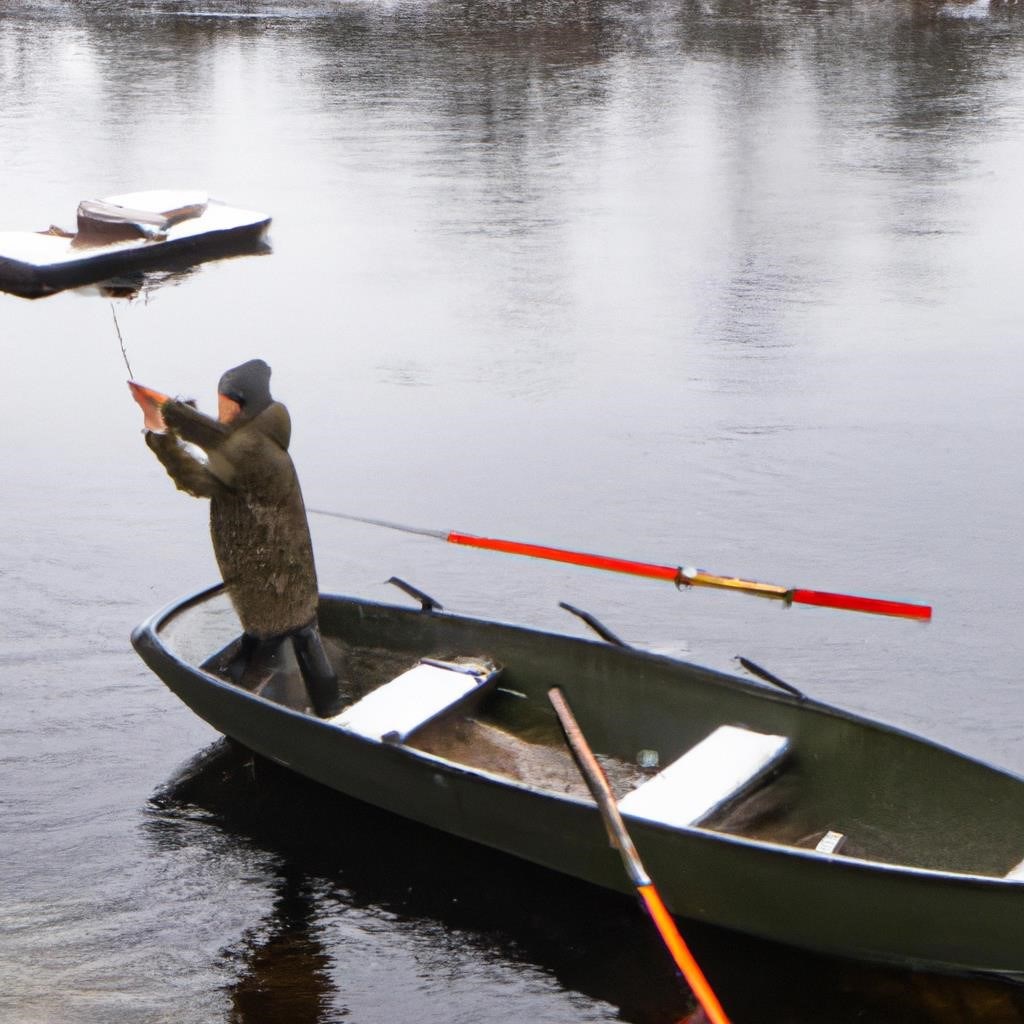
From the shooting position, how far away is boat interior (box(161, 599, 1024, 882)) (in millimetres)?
7734

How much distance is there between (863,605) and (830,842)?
49.4 inches

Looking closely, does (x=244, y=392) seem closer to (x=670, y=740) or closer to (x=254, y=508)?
(x=254, y=508)

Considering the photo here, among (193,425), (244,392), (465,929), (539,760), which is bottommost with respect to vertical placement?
(465,929)

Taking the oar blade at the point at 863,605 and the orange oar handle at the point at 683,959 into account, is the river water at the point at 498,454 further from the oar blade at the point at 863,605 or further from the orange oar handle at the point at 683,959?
the oar blade at the point at 863,605

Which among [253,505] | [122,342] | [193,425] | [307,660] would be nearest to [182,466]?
[193,425]

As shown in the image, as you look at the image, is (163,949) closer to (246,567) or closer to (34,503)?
(246,567)

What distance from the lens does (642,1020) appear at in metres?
7.52

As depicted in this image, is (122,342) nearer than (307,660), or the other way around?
(307,660)

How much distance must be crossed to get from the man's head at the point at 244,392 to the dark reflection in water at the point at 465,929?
2553mm

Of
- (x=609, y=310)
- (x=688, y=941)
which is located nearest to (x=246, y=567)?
(x=688, y=941)

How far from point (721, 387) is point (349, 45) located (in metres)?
28.2

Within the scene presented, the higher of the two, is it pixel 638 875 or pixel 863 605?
pixel 863 605

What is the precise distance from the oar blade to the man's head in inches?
121

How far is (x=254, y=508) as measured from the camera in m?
8.60
